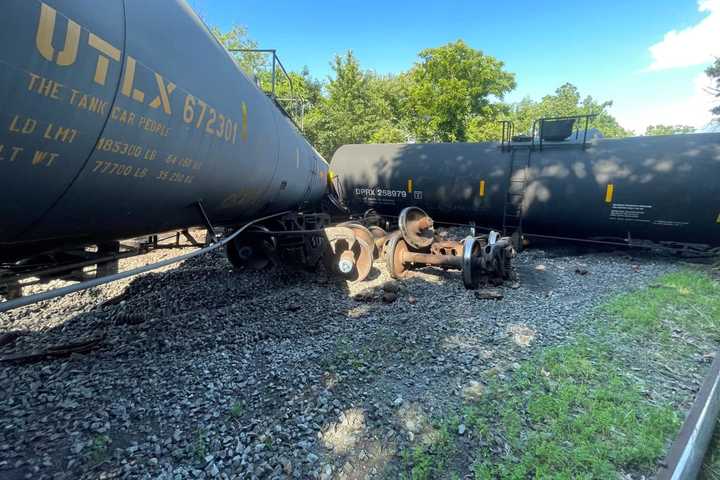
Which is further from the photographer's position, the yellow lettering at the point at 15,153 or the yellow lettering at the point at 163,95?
the yellow lettering at the point at 163,95

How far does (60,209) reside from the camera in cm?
237

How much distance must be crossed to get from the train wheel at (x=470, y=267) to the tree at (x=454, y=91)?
72.8 ft

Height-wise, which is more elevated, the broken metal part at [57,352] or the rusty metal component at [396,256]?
the rusty metal component at [396,256]

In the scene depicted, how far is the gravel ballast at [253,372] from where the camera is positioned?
95.7 inches

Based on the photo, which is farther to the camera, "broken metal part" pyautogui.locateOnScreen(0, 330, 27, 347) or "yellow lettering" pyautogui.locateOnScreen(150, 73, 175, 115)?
"broken metal part" pyautogui.locateOnScreen(0, 330, 27, 347)

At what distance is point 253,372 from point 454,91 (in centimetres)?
2677

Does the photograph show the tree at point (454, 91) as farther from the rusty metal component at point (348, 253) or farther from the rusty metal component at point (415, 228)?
the rusty metal component at point (348, 253)

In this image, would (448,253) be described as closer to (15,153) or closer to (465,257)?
(465,257)

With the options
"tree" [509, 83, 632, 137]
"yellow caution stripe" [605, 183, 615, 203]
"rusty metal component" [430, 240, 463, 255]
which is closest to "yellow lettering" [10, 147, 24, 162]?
"rusty metal component" [430, 240, 463, 255]

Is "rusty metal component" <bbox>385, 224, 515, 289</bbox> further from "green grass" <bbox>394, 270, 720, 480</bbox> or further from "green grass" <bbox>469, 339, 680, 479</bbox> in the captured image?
"green grass" <bbox>469, 339, 680, 479</bbox>

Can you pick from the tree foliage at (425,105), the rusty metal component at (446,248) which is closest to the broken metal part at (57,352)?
the rusty metal component at (446,248)

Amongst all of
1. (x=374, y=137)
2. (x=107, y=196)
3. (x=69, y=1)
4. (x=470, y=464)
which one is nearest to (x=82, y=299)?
(x=107, y=196)

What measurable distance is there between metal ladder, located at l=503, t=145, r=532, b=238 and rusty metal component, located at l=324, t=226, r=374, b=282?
4875mm

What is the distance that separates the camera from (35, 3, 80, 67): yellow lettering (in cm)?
182
